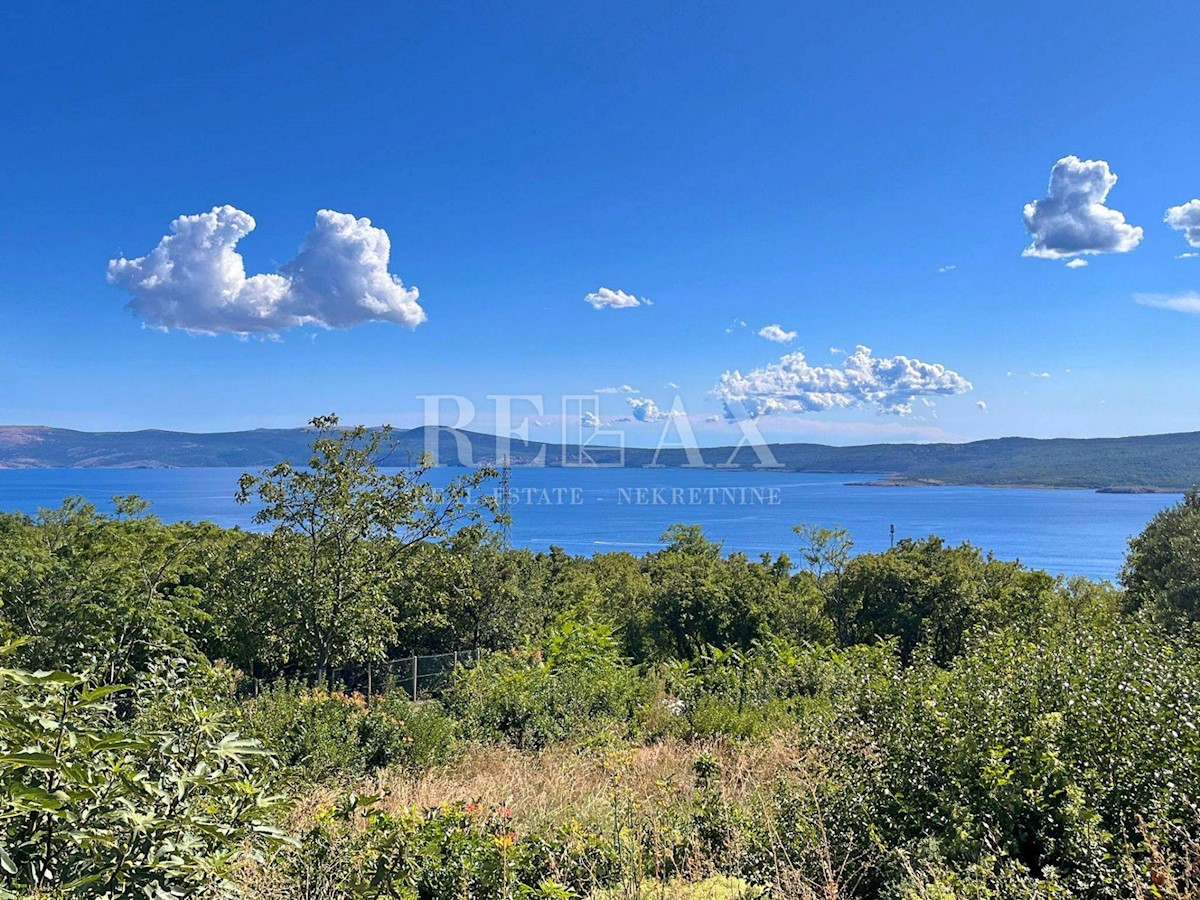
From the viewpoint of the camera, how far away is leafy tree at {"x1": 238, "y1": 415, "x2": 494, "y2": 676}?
36.8 ft

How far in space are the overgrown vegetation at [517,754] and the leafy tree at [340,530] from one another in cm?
5

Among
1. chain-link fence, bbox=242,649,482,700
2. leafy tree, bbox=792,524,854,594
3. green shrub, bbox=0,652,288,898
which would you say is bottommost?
chain-link fence, bbox=242,649,482,700

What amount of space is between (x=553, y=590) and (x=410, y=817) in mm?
20912

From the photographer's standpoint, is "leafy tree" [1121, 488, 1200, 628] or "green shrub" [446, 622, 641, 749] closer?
"green shrub" [446, 622, 641, 749]

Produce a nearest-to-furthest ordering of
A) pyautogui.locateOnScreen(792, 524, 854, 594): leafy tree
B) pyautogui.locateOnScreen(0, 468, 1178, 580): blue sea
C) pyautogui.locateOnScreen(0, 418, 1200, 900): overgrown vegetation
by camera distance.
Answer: pyautogui.locateOnScreen(0, 418, 1200, 900): overgrown vegetation, pyautogui.locateOnScreen(792, 524, 854, 594): leafy tree, pyautogui.locateOnScreen(0, 468, 1178, 580): blue sea

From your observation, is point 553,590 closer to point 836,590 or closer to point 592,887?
point 836,590

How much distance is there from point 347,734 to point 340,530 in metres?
4.55

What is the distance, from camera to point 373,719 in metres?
7.77

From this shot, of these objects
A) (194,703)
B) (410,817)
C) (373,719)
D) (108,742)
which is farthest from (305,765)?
(108,742)

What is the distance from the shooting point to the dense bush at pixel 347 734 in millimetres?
6941

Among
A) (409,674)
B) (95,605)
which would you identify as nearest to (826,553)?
(409,674)

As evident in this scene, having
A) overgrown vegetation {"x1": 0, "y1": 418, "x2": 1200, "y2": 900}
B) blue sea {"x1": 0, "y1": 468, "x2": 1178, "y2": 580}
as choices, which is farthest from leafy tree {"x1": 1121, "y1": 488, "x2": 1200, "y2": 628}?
blue sea {"x1": 0, "y1": 468, "x2": 1178, "y2": 580}

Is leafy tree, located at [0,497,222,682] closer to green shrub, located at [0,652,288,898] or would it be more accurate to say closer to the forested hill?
green shrub, located at [0,652,288,898]

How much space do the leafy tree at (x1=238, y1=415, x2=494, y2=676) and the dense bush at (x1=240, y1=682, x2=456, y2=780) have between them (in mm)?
2961
